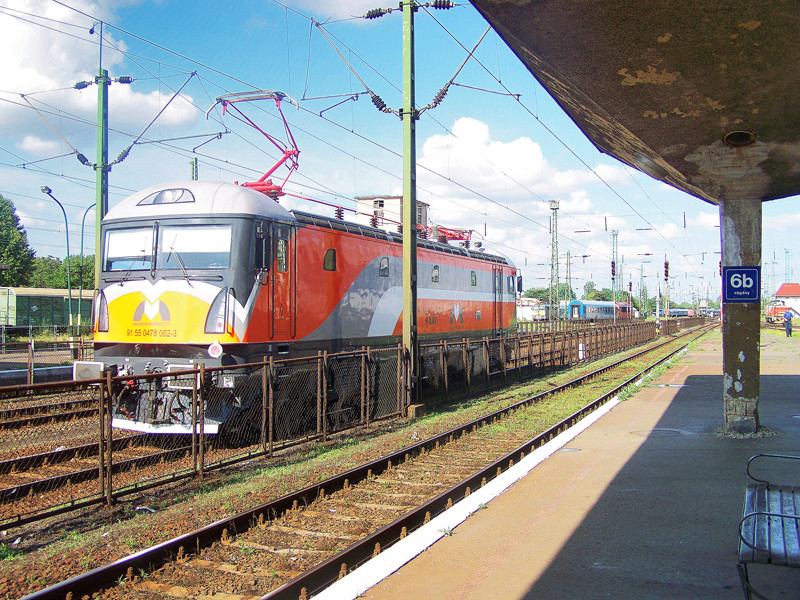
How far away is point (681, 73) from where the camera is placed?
6.54 metres

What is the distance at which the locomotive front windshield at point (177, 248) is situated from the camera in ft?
34.7

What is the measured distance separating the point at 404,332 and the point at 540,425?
346 cm

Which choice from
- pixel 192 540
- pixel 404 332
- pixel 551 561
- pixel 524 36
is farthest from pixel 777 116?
pixel 404 332

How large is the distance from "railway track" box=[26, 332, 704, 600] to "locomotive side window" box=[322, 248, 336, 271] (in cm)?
412

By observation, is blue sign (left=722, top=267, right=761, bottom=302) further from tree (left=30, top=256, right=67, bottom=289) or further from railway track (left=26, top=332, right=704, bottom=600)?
tree (left=30, top=256, right=67, bottom=289)

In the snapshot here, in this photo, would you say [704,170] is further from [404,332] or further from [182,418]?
[182,418]

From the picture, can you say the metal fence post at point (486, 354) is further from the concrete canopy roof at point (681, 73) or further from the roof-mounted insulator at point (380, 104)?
the concrete canopy roof at point (681, 73)

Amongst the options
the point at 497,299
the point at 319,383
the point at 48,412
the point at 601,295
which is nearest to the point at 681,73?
the point at 319,383

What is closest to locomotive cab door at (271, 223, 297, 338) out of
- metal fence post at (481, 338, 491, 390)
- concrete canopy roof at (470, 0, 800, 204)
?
concrete canopy roof at (470, 0, 800, 204)

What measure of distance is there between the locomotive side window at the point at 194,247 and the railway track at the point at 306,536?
13.5 feet

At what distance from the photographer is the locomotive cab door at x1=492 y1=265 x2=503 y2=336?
76.2 ft

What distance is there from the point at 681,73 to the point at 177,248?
773 cm

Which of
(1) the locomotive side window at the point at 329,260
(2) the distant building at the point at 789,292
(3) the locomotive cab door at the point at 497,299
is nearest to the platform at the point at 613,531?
(1) the locomotive side window at the point at 329,260

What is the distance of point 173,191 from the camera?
11.1 metres
